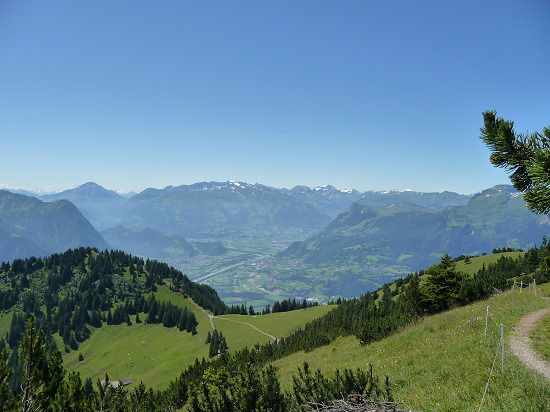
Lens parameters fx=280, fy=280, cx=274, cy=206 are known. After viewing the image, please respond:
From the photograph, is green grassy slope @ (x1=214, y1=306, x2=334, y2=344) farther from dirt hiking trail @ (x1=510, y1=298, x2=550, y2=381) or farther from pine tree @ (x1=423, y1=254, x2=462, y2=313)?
dirt hiking trail @ (x1=510, y1=298, x2=550, y2=381)

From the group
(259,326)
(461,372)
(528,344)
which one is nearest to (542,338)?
(528,344)

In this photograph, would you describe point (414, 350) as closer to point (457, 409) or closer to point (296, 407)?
point (457, 409)

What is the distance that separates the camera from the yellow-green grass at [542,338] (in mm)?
14070

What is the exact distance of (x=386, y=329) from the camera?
3266cm

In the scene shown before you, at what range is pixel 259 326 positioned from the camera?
5108 inches

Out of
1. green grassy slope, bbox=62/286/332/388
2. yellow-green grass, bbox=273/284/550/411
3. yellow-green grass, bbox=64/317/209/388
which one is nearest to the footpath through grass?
yellow-green grass, bbox=273/284/550/411

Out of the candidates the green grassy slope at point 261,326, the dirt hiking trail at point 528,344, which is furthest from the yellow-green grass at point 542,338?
the green grassy slope at point 261,326

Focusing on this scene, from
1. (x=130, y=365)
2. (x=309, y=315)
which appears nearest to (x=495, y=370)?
(x=309, y=315)

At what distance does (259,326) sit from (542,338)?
411 feet

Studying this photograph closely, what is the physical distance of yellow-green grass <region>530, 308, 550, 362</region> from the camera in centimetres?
1407

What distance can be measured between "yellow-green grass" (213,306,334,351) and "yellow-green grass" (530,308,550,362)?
101 m

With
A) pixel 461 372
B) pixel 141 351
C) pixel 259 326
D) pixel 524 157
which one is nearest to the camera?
pixel 524 157

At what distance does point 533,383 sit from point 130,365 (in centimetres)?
15369

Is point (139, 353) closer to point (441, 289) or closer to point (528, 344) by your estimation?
point (441, 289)
